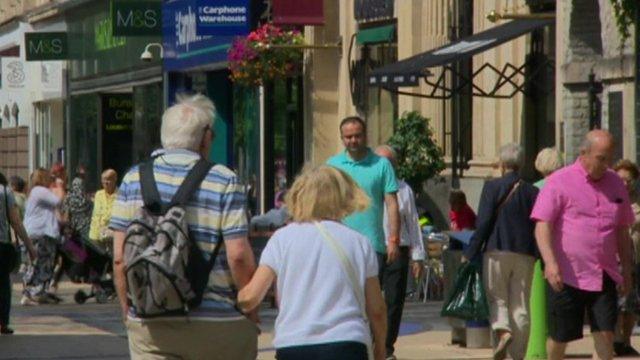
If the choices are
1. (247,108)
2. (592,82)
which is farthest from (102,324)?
(247,108)

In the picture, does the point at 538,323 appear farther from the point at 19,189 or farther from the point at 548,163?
the point at 19,189

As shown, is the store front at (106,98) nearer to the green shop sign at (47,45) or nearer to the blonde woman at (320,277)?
the green shop sign at (47,45)

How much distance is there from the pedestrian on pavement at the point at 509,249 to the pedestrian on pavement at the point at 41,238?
1100cm

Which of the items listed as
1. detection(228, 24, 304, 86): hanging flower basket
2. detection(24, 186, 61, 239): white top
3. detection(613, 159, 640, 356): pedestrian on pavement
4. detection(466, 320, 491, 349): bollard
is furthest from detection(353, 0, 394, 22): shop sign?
detection(613, 159, 640, 356): pedestrian on pavement

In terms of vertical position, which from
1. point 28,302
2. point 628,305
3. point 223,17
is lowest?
point 28,302

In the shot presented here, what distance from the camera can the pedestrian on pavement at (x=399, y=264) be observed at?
15.2 metres

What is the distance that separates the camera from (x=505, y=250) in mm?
14703

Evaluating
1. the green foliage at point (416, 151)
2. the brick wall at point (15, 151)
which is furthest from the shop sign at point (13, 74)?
the green foliage at point (416, 151)

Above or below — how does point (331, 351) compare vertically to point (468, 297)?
above

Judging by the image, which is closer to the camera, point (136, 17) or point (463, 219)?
point (463, 219)

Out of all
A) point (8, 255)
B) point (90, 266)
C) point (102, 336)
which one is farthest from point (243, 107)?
point (102, 336)

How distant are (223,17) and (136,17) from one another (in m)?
6.06

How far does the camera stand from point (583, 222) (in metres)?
12.4

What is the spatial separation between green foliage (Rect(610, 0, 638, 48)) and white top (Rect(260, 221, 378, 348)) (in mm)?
11541
